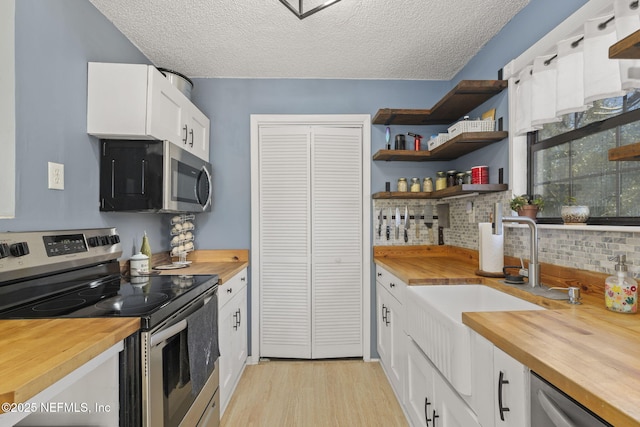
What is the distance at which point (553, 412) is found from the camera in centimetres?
73

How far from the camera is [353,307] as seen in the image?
2.91 meters

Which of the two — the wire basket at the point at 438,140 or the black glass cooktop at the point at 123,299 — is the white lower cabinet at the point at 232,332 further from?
the wire basket at the point at 438,140

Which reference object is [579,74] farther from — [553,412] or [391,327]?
[391,327]

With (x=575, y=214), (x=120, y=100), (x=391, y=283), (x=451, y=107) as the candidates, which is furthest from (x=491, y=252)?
(x=120, y=100)

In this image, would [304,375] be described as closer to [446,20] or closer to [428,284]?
[428,284]

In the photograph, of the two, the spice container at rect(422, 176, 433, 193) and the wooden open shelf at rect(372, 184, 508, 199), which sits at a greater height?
the spice container at rect(422, 176, 433, 193)

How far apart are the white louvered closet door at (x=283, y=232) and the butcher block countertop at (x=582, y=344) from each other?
5.64ft

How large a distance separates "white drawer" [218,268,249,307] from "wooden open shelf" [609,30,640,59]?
2.03 m

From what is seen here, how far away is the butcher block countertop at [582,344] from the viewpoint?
Answer: 60cm

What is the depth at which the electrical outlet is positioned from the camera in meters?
1.50

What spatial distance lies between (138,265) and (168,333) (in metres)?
0.89

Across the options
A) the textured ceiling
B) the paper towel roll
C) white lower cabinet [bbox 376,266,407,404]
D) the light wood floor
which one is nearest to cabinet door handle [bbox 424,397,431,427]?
white lower cabinet [bbox 376,266,407,404]

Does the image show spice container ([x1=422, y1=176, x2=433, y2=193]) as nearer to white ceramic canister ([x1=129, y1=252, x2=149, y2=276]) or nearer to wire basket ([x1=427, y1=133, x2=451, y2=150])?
wire basket ([x1=427, y1=133, x2=451, y2=150])

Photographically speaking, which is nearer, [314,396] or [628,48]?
[628,48]
